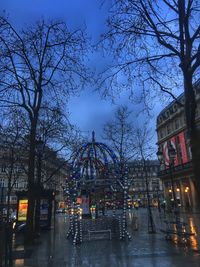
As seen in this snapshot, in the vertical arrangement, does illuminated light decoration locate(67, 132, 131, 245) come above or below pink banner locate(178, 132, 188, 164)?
below

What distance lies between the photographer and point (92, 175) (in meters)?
23.3

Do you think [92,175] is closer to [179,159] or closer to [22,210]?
[22,210]

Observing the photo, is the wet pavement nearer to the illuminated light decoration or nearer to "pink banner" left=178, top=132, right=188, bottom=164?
the illuminated light decoration

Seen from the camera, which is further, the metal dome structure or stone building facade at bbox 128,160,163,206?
stone building facade at bbox 128,160,163,206

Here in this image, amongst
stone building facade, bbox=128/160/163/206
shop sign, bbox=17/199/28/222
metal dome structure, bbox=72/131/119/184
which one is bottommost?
shop sign, bbox=17/199/28/222

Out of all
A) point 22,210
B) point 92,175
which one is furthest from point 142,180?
point 92,175

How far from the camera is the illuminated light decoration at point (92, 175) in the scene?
1948cm

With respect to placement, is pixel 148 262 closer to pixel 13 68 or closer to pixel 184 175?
pixel 13 68

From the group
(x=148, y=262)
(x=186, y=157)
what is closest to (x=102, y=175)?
(x=148, y=262)

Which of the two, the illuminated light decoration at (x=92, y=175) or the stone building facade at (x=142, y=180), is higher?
the stone building facade at (x=142, y=180)

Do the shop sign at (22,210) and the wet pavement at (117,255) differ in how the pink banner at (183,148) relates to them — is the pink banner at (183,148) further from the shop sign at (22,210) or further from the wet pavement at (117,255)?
the wet pavement at (117,255)

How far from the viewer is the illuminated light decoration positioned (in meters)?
19.5

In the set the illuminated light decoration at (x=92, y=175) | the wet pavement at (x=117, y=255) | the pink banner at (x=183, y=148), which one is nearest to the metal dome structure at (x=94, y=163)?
the illuminated light decoration at (x=92, y=175)

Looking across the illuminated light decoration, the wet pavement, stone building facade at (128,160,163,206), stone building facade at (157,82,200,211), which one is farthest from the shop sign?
stone building facade at (157,82,200,211)
